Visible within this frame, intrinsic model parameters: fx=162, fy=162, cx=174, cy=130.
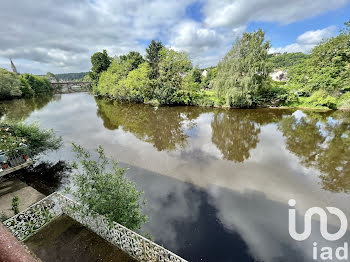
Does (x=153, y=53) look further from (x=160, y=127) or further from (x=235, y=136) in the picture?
(x=235, y=136)

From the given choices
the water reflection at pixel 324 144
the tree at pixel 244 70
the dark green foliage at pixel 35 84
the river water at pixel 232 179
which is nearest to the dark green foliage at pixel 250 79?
the tree at pixel 244 70

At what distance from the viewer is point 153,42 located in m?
30.4

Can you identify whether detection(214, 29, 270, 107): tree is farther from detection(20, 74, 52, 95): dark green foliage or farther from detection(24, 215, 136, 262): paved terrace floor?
detection(20, 74, 52, 95): dark green foliage

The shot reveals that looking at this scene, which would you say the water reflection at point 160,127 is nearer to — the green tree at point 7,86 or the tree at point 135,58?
the tree at point 135,58

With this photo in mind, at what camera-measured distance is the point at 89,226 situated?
4.71 m

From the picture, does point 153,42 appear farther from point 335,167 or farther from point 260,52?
point 335,167

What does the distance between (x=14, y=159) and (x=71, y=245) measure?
495 cm

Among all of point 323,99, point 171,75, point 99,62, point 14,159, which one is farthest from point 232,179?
point 99,62

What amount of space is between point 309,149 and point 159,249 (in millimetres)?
11723

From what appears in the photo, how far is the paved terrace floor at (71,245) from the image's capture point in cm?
398

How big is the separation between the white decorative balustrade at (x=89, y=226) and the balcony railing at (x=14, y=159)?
2.64 meters

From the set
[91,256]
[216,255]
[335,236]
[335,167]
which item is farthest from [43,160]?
[335,167]

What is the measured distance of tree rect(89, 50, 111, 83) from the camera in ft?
152

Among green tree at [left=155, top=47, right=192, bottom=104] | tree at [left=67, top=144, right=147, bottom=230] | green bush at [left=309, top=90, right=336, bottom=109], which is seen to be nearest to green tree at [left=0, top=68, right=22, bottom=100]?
green tree at [left=155, top=47, right=192, bottom=104]
